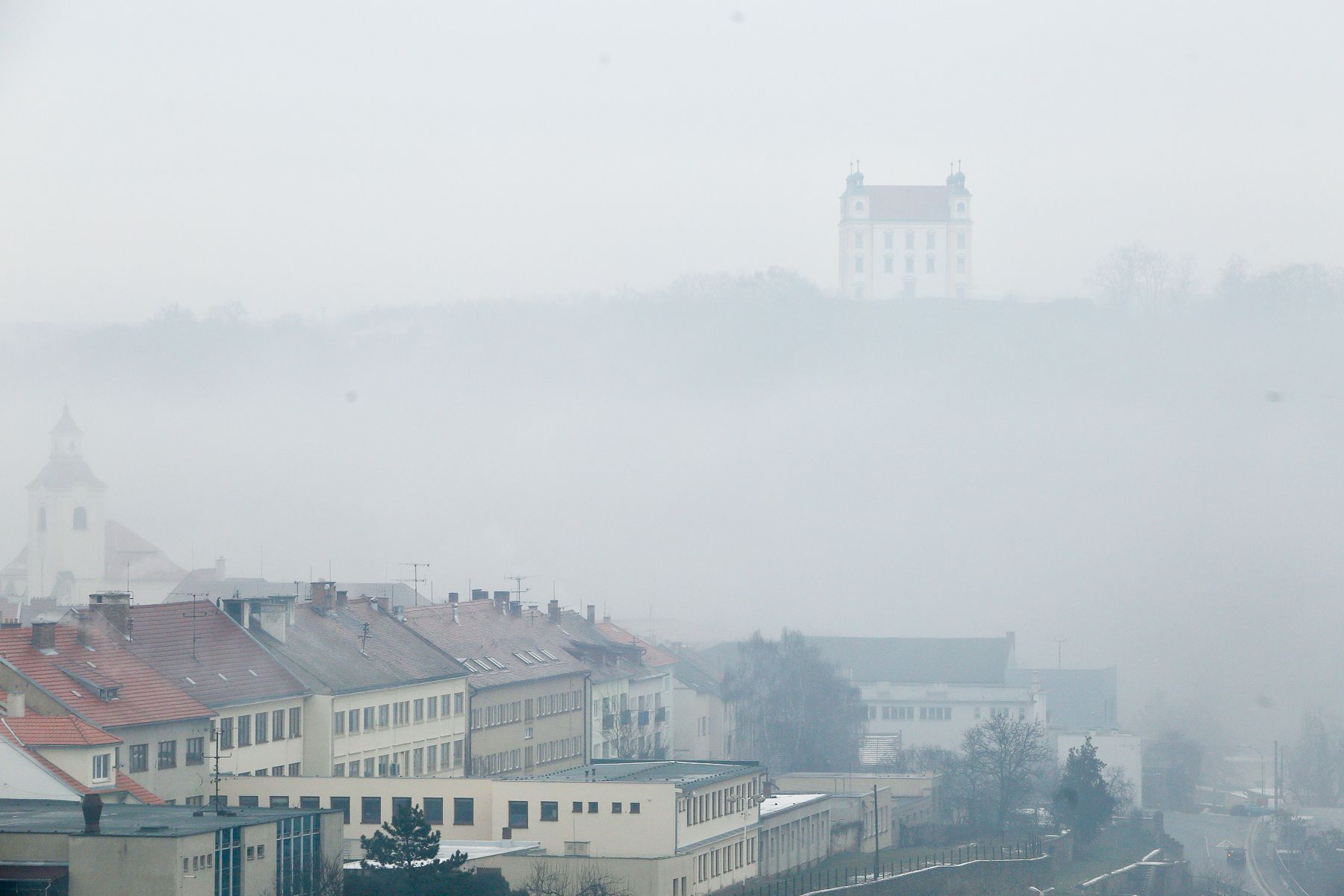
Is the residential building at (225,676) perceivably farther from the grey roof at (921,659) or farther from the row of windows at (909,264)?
the row of windows at (909,264)

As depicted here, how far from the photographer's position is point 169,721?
3772cm

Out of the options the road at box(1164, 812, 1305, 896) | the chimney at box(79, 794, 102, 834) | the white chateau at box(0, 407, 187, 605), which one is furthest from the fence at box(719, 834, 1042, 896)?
the white chateau at box(0, 407, 187, 605)

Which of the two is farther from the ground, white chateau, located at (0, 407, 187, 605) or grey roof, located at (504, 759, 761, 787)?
white chateau, located at (0, 407, 187, 605)

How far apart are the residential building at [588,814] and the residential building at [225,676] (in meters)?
1.33

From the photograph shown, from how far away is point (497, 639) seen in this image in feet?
194

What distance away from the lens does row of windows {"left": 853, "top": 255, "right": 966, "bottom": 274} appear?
163m

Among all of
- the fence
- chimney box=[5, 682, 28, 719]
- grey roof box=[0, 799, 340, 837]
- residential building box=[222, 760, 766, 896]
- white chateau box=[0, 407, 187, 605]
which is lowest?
the fence

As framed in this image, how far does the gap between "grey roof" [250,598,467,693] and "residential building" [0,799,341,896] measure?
12371 mm

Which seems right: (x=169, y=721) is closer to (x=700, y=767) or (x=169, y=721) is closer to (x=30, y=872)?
(x=30, y=872)

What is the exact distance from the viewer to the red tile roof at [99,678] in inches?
1439

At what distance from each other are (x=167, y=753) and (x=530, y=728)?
1955cm

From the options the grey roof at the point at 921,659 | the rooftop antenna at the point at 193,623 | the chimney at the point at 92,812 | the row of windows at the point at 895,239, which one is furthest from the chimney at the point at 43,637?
the row of windows at the point at 895,239

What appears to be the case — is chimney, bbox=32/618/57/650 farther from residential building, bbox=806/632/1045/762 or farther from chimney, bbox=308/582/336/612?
residential building, bbox=806/632/1045/762

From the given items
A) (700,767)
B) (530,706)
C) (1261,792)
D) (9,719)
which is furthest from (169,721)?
(1261,792)
